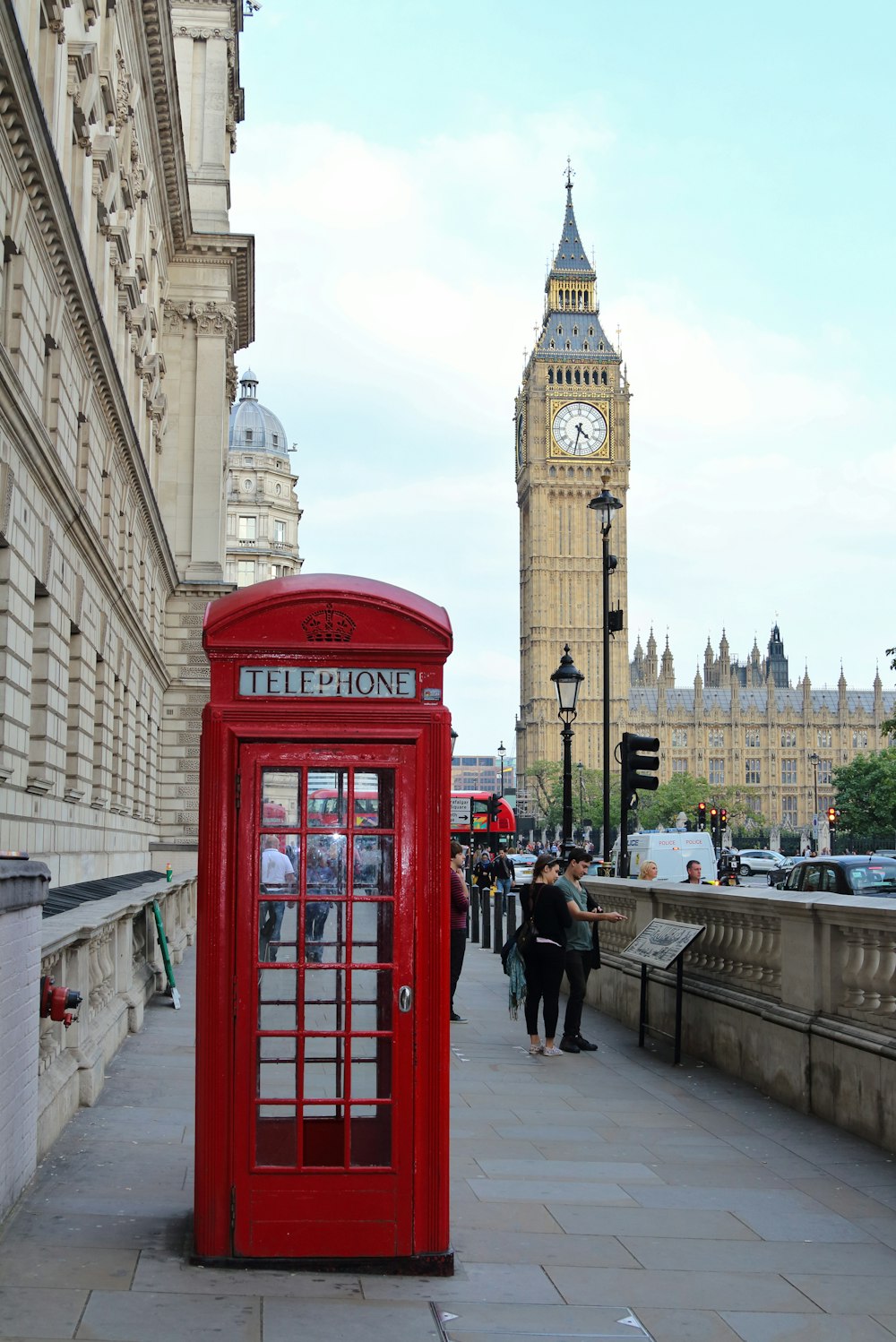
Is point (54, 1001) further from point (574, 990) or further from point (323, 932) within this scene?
point (574, 990)

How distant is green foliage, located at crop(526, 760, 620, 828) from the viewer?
13312 centimetres

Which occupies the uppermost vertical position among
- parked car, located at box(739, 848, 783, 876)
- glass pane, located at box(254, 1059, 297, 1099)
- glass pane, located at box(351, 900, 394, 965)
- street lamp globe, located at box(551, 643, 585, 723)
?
street lamp globe, located at box(551, 643, 585, 723)

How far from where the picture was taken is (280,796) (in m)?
5.99

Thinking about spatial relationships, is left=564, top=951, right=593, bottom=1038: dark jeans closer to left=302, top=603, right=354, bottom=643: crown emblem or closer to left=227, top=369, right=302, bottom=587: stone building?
left=302, top=603, right=354, bottom=643: crown emblem

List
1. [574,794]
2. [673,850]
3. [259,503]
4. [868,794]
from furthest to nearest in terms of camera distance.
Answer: [574,794] < [259,503] < [868,794] < [673,850]

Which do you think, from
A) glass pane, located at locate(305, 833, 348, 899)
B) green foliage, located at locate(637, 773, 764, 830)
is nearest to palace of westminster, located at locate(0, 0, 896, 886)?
glass pane, located at locate(305, 833, 348, 899)

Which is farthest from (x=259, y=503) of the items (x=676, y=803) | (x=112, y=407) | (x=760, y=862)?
(x=112, y=407)

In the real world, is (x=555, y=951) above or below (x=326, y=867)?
below

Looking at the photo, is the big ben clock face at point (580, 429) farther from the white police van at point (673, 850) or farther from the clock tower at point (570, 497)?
the white police van at point (673, 850)

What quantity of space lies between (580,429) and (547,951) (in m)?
148

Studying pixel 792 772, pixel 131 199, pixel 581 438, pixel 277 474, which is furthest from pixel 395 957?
pixel 792 772

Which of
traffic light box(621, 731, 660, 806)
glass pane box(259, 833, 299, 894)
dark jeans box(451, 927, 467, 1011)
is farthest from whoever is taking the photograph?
traffic light box(621, 731, 660, 806)

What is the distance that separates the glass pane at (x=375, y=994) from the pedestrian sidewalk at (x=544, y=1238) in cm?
94

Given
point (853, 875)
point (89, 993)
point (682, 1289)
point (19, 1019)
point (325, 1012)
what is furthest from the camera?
point (853, 875)
